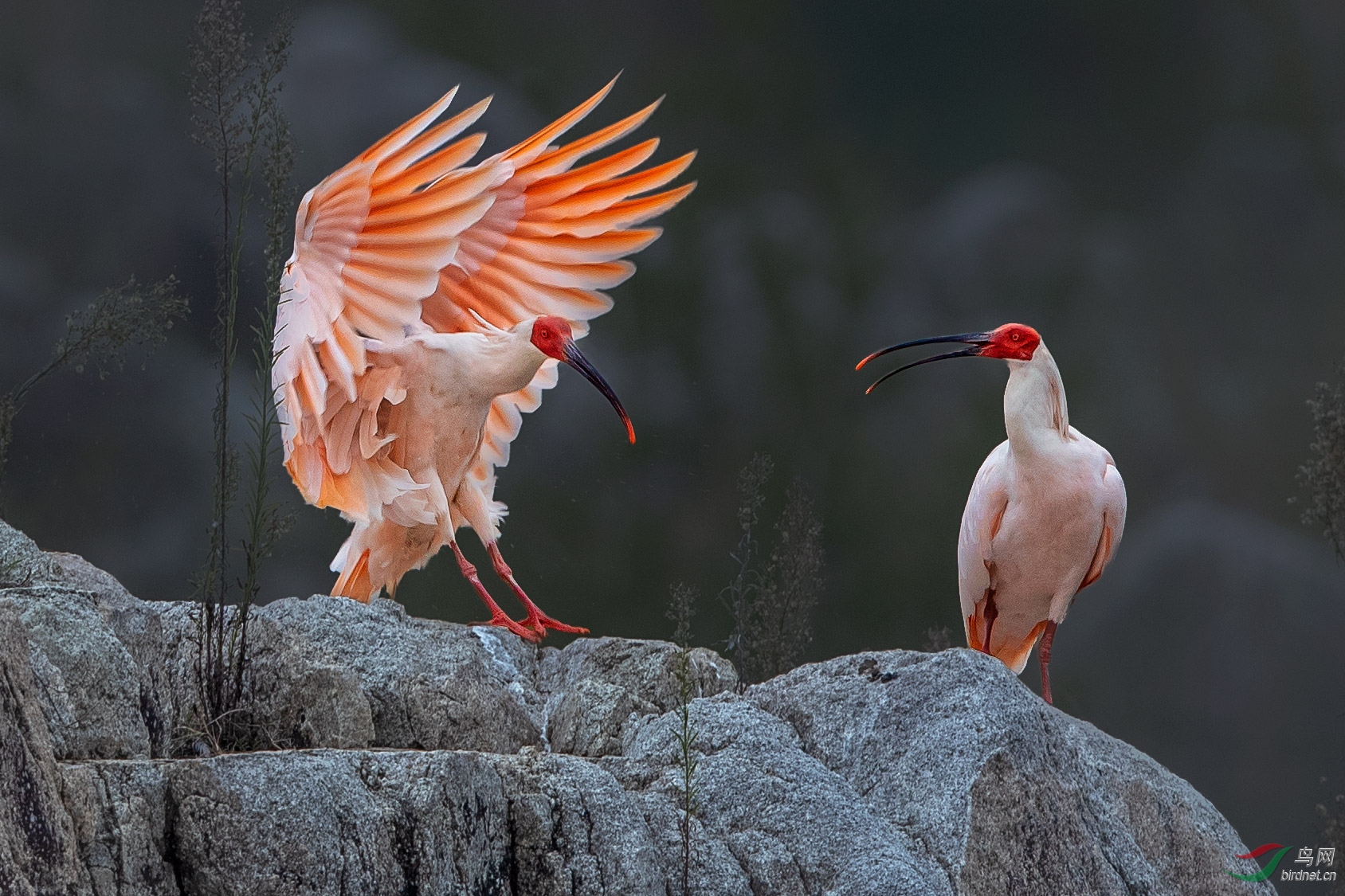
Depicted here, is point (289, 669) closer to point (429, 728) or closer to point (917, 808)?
point (429, 728)

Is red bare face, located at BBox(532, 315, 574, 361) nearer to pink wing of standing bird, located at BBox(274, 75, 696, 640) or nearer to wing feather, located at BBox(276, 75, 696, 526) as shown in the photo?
pink wing of standing bird, located at BBox(274, 75, 696, 640)

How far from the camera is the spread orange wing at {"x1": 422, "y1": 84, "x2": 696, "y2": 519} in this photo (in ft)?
18.5

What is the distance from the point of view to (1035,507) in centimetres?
430

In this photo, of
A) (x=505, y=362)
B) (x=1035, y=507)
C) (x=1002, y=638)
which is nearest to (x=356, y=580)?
(x=505, y=362)

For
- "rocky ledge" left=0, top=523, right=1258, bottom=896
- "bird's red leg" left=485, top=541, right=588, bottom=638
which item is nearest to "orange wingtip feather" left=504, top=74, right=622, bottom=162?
"bird's red leg" left=485, top=541, right=588, bottom=638

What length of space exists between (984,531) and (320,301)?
8.02 feet

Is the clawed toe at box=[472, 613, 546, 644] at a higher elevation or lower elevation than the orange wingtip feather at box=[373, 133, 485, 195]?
lower

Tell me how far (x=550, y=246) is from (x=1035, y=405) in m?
2.30

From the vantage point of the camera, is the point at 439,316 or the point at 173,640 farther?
the point at 439,316

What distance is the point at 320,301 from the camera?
4.88 m

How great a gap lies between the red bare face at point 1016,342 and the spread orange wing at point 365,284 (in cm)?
190

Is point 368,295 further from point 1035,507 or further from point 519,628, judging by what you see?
point 1035,507

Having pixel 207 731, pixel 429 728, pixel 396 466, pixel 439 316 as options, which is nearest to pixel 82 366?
pixel 439 316

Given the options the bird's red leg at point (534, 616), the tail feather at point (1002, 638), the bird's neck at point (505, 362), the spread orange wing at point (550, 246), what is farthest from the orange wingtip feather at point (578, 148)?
the tail feather at point (1002, 638)
